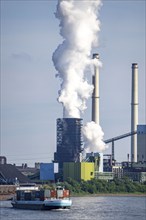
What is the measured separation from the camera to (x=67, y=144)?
7569 inches

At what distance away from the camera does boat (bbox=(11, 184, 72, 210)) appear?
4606 inches

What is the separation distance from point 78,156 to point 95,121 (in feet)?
23.2

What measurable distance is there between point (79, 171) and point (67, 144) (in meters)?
10.9


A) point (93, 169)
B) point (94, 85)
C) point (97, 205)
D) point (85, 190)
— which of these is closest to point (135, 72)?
point (94, 85)

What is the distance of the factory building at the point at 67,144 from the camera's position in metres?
191

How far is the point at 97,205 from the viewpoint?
409ft

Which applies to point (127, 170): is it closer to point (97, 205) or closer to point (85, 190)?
point (85, 190)

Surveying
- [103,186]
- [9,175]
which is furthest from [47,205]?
[9,175]

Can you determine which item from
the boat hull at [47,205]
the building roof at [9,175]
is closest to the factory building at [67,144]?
the building roof at [9,175]

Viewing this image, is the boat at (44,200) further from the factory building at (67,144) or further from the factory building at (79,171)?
the factory building at (67,144)

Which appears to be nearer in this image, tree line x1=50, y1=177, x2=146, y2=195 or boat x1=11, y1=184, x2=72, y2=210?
boat x1=11, y1=184, x2=72, y2=210

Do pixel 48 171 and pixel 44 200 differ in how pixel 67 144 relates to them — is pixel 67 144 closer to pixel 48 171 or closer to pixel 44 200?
pixel 48 171

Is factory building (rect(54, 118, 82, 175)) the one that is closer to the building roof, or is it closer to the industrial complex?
the industrial complex

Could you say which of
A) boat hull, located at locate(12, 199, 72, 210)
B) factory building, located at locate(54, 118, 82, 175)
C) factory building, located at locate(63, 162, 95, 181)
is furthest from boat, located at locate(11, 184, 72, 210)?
factory building, located at locate(54, 118, 82, 175)
